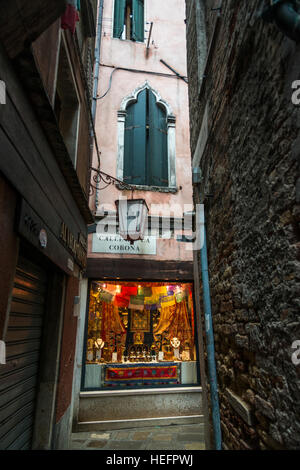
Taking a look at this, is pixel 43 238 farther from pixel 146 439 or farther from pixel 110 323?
pixel 110 323

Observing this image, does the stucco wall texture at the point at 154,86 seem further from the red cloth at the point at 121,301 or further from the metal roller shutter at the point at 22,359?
the metal roller shutter at the point at 22,359

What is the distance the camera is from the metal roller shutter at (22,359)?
2.76 m

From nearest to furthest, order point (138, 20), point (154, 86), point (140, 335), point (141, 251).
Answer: point (141, 251), point (140, 335), point (154, 86), point (138, 20)

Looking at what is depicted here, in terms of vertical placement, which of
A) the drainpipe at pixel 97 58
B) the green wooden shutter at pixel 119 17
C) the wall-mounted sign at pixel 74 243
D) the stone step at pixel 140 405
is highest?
the green wooden shutter at pixel 119 17

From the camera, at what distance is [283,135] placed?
6.33 feet

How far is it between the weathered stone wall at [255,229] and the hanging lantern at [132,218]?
2553mm

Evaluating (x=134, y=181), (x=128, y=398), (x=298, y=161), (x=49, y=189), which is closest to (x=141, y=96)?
(x=134, y=181)

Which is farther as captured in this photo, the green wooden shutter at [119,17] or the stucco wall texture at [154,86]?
the green wooden shutter at [119,17]

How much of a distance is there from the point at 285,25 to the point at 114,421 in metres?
7.08

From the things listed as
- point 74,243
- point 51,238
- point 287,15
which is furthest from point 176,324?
point 287,15

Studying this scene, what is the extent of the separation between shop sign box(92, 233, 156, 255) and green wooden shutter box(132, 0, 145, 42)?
7.22 meters

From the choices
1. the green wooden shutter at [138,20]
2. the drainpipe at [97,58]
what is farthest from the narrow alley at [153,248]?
the green wooden shutter at [138,20]

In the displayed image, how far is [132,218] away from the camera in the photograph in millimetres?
6047

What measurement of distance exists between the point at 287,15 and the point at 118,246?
19.2 ft
